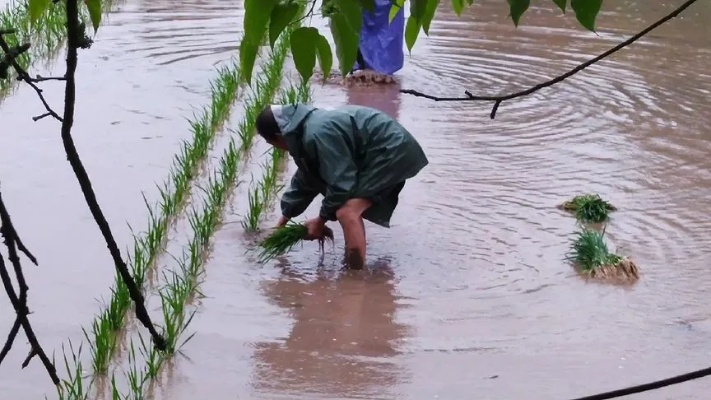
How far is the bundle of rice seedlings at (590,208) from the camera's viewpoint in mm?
5258

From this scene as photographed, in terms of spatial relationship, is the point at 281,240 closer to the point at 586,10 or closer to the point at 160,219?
the point at 160,219

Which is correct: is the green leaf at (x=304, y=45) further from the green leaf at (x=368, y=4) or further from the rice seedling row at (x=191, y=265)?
the rice seedling row at (x=191, y=265)

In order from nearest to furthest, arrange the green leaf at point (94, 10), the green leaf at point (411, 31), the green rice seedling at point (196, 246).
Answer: the green leaf at point (94, 10), the green leaf at point (411, 31), the green rice seedling at point (196, 246)

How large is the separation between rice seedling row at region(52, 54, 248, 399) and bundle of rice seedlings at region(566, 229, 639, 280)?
1865mm

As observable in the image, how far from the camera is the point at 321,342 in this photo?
4000mm

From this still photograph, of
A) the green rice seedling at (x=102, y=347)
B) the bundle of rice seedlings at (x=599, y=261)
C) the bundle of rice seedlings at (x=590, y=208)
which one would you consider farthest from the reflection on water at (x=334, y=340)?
the bundle of rice seedlings at (x=590, y=208)

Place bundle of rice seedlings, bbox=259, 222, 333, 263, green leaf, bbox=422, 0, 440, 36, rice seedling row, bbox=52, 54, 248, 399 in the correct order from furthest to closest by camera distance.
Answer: bundle of rice seedlings, bbox=259, 222, 333, 263 < rice seedling row, bbox=52, 54, 248, 399 < green leaf, bbox=422, 0, 440, 36

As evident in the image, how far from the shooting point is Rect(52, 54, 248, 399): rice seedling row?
3.69m

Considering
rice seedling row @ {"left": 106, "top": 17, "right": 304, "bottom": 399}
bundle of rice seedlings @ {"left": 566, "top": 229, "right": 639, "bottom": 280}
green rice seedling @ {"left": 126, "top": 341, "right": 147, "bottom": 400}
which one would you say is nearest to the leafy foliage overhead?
rice seedling row @ {"left": 106, "top": 17, "right": 304, "bottom": 399}

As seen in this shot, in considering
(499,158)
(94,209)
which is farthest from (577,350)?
(94,209)

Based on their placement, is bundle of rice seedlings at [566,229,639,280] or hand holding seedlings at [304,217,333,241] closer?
bundle of rice seedlings at [566,229,639,280]

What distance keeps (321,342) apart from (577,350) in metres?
0.95

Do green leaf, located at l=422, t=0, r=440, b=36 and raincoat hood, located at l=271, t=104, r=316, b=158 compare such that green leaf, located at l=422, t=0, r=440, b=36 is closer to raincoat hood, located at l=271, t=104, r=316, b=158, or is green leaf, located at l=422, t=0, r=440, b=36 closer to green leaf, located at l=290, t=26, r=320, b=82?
green leaf, located at l=290, t=26, r=320, b=82

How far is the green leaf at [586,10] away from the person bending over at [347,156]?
3.20 m
